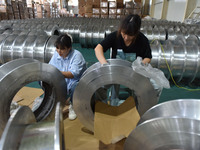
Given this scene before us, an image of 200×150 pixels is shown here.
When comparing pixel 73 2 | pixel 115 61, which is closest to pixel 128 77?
pixel 115 61

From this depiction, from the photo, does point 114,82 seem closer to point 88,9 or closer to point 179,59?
point 179,59

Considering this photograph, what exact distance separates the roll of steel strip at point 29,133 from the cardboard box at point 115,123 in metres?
0.41

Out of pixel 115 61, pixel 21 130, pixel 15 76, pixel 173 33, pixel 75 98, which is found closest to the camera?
pixel 21 130

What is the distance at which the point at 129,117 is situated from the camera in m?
1.10

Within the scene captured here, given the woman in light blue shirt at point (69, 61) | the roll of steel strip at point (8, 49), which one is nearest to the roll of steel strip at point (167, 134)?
the woman in light blue shirt at point (69, 61)

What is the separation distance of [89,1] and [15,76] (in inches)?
427

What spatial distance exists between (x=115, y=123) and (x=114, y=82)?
0.30m

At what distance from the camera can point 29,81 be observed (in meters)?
1.14

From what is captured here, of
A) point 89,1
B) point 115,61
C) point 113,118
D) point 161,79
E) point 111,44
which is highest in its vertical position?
point 89,1

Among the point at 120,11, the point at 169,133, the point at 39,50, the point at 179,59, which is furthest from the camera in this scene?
the point at 120,11

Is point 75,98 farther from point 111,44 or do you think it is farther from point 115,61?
point 111,44

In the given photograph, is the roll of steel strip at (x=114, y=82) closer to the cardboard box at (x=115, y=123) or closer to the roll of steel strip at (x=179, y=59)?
the cardboard box at (x=115, y=123)

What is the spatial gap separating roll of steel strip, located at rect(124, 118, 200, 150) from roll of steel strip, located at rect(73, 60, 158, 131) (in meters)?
0.41

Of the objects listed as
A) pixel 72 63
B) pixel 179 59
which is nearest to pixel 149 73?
pixel 72 63
